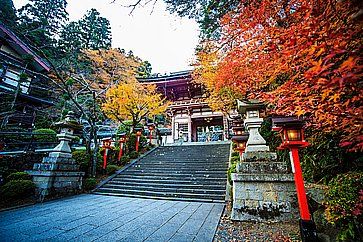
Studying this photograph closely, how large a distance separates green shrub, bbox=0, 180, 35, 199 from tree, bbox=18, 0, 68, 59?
16.0m

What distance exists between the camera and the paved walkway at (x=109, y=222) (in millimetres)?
3154

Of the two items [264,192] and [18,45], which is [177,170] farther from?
[18,45]

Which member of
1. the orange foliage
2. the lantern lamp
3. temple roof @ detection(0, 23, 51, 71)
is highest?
temple roof @ detection(0, 23, 51, 71)

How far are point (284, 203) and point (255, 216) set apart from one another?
689 mm

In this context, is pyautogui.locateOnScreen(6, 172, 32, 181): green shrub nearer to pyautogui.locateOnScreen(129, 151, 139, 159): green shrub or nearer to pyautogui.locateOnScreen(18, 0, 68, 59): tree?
pyautogui.locateOnScreen(129, 151, 139, 159): green shrub

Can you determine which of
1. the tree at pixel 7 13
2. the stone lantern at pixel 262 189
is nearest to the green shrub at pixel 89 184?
the stone lantern at pixel 262 189

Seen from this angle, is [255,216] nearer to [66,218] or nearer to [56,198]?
[66,218]

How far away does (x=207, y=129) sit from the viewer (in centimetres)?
2158

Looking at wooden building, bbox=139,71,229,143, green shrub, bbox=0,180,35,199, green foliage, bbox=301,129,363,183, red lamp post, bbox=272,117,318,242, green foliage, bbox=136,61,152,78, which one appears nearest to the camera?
red lamp post, bbox=272,117,318,242

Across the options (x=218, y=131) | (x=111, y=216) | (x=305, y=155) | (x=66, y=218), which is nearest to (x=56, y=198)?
(x=66, y=218)

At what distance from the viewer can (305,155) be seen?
520cm

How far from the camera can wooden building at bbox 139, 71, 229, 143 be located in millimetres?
18891

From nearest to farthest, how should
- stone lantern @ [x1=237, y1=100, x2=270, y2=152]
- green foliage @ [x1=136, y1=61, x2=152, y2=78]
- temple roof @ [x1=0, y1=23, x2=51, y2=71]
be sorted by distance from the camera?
stone lantern @ [x1=237, y1=100, x2=270, y2=152], temple roof @ [x1=0, y1=23, x2=51, y2=71], green foliage @ [x1=136, y1=61, x2=152, y2=78]

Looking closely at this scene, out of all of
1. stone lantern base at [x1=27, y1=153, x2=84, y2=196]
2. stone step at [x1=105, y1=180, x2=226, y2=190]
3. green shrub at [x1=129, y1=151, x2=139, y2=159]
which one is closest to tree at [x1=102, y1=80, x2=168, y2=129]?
green shrub at [x1=129, y1=151, x2=139, y2=159]
